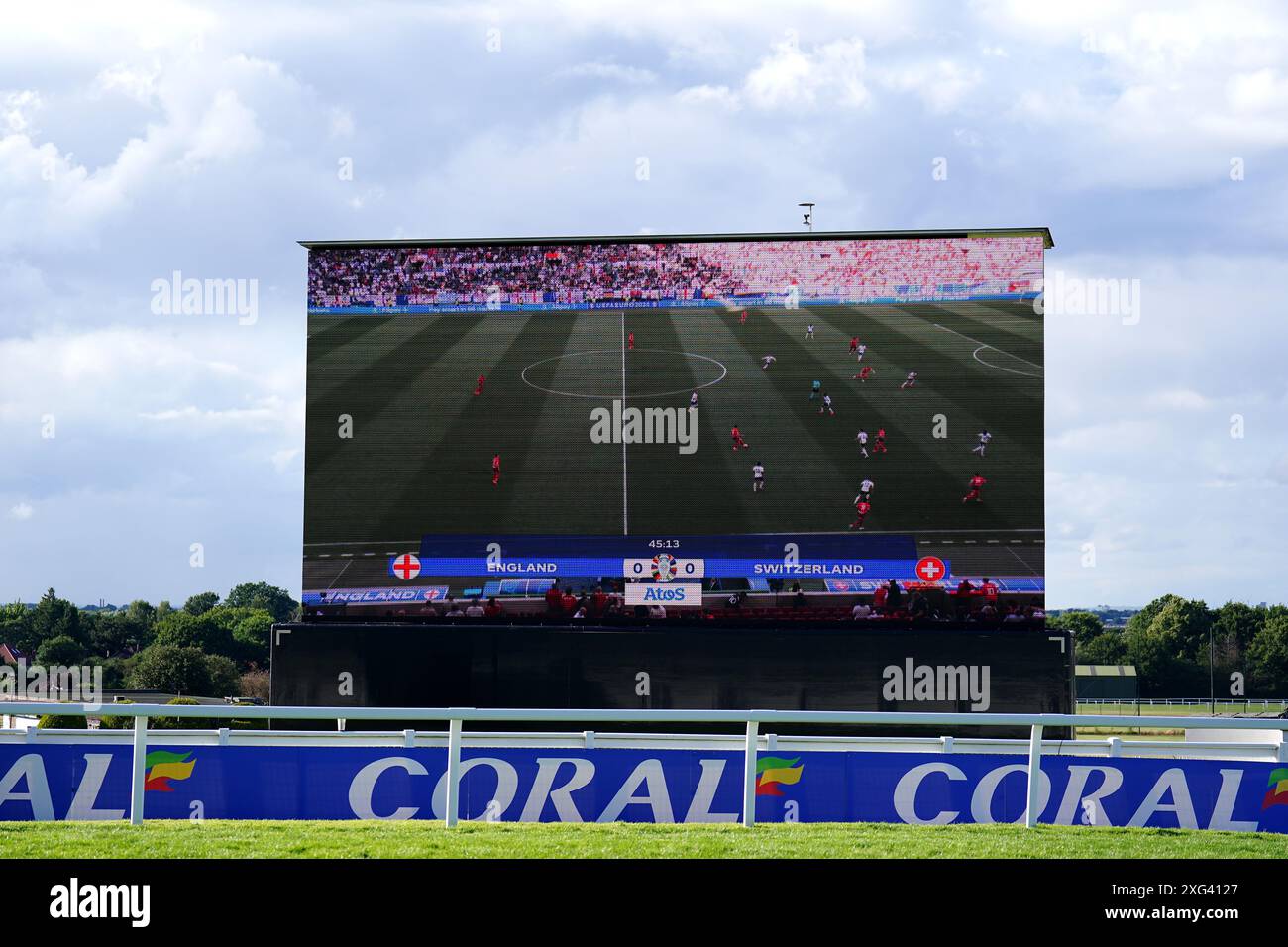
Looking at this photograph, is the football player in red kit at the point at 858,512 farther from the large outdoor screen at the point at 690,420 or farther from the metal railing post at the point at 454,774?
the metal railing post at the point at 454,774

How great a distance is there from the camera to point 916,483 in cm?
1870

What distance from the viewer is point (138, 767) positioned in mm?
8359

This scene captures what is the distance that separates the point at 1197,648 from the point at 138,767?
7939 centimetres

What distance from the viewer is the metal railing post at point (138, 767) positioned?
8.20 m

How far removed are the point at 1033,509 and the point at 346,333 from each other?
987cm

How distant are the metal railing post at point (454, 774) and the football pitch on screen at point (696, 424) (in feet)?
35.4

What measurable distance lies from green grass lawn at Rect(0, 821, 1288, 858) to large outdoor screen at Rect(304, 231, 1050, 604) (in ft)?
37.0

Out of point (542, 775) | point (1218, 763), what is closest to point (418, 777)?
point (542, 775)

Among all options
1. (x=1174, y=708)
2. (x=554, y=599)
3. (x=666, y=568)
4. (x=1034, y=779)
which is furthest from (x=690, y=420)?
(x=1174, y=708)

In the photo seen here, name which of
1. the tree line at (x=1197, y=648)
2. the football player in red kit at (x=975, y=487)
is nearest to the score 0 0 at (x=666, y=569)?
the football player in red kit at (x=975, y=487)

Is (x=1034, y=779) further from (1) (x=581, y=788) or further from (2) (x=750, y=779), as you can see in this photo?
(1) (x=581, y=788)
